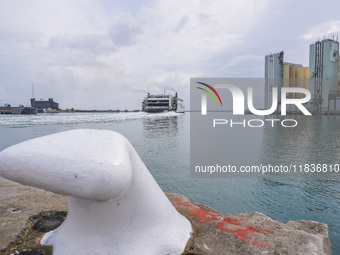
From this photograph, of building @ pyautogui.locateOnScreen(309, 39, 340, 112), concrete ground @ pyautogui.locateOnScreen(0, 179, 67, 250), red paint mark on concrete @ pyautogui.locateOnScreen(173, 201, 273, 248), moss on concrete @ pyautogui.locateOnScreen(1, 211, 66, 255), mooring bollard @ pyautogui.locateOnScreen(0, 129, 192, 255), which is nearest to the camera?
mooring bollard @ pyautogui.locateOnScreen(0, 129, 192, 255)

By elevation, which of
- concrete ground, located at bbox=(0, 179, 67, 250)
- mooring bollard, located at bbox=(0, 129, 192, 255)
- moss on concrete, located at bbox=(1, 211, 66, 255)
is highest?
mooring bollard, located at bbox=(0, 129, 192, 255)

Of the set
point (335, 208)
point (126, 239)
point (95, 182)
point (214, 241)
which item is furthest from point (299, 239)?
point (335, 208)

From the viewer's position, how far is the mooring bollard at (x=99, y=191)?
1.82m

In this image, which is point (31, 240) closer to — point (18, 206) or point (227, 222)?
point (18, 206)

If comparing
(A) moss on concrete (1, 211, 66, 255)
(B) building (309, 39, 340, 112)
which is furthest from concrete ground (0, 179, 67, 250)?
(B) building (309, 39, 340, 112)

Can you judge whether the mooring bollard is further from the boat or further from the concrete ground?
the boat

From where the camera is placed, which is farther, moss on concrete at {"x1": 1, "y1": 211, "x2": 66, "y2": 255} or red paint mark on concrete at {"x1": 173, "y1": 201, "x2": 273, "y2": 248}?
red paint mark on concrete at {"x1": 173, "y1": 201, "x2": 273, "y2": 248}

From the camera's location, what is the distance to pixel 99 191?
1780 millimetres

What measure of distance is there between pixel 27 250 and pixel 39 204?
1698 mm

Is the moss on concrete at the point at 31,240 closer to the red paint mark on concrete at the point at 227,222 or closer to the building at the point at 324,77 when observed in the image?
the red paint mark on concrete at the point at 227,222

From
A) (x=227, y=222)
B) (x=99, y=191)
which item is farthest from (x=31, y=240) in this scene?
(x=227, y=222)

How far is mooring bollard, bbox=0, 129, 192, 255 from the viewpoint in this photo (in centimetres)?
182

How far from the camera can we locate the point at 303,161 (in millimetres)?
11984

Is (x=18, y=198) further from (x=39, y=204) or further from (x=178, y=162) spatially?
(x=178, y=162)
